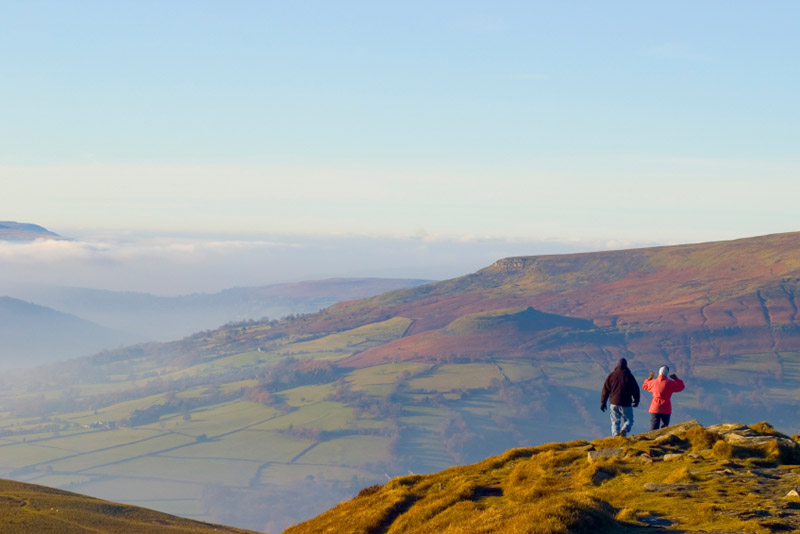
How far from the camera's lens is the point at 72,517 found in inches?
1375

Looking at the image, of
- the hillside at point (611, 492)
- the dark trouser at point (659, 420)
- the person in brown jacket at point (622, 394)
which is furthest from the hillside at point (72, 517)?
the dark trouser at point (659, 420)

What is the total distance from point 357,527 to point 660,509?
921cm

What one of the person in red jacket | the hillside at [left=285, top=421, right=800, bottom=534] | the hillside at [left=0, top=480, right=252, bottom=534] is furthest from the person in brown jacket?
the hillside at [left=0, top=480, right=252, bottom=534]

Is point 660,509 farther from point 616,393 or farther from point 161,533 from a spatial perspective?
point 161,533

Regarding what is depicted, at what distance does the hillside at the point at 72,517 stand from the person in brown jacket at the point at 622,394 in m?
18.7

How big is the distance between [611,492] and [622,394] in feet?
36.6

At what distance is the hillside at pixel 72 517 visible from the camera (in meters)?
32.6

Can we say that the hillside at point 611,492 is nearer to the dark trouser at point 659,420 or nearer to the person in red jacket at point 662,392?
the person in red jacket at point 662,392

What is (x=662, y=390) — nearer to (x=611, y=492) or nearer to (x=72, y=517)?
(x=611, y=492)

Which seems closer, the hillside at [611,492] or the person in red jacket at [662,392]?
the hillside at [611,492]

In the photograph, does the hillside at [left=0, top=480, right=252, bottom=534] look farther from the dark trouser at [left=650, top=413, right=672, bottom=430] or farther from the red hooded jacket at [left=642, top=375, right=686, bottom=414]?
the red hooded jacket at [left=642, top=375, right=686, bottom=414]

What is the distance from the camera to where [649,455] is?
28516 mm

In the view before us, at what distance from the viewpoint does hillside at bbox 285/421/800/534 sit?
67.2 feet

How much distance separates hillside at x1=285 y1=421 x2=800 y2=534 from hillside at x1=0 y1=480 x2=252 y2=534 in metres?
10.1
